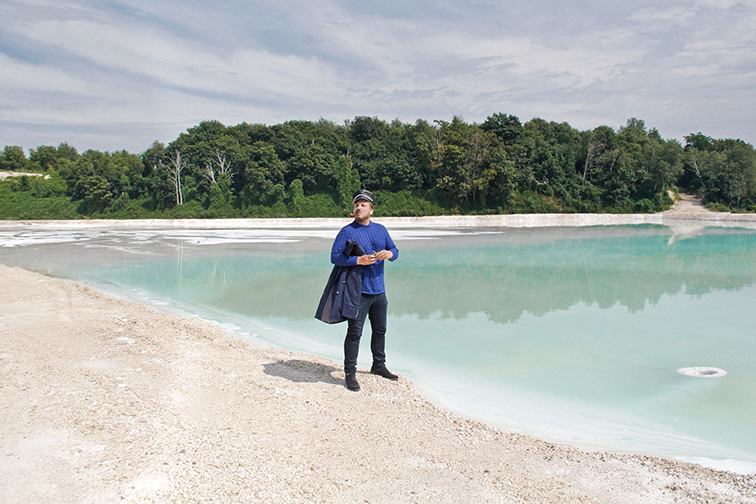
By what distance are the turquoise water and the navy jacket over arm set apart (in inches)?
43.6

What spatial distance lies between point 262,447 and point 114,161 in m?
55.5

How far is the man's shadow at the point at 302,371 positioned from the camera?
Result: 3992 millimetres

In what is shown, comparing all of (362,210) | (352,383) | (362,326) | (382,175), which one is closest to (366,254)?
(362,210)

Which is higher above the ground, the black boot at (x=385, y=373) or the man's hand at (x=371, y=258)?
the man's hand at (x=371, y=258)

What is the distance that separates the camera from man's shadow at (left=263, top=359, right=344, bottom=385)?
399cm

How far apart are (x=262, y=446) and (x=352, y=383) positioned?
1122 mm

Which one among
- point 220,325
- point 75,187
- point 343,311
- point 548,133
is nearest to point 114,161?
point 75,187

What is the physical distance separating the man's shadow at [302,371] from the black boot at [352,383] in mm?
156

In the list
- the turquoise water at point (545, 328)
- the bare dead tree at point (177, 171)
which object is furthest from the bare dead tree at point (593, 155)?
the bare dead tree at point (177, 171)

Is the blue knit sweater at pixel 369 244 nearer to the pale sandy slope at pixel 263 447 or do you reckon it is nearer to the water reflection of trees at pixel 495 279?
the pale sandy slope at pixel 263 447

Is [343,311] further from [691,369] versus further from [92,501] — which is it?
[691,369]

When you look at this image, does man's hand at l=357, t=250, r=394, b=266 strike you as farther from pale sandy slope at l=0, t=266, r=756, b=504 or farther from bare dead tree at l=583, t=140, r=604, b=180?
bare dead tree at l=583, t=140, r=604, b=180

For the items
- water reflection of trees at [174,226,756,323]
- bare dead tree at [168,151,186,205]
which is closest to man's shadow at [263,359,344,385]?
water reflection of trees at [174,226,756,323]

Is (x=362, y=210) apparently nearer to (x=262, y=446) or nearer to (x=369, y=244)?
(x=369, y=244)
